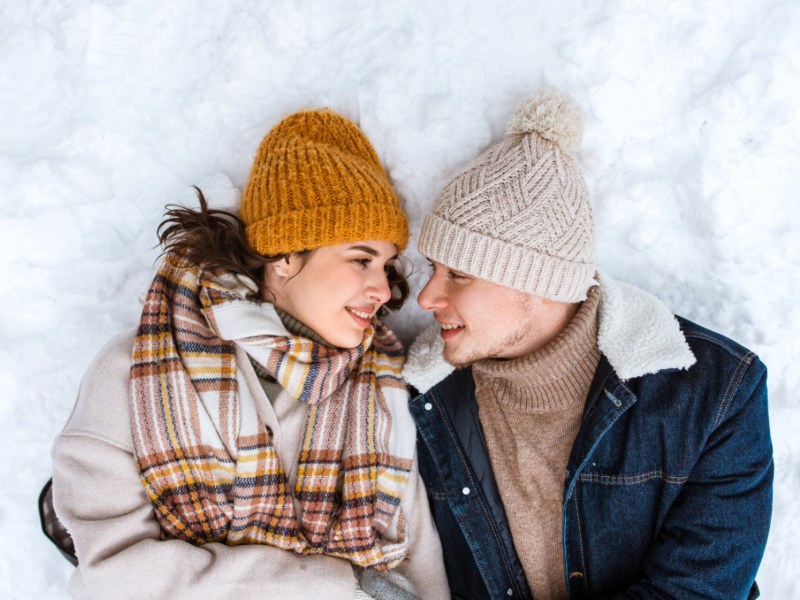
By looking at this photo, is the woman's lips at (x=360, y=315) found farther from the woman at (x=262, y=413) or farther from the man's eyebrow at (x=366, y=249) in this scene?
the man's eyebrow at (x=366, y=249)

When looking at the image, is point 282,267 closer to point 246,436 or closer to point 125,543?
point 246,436

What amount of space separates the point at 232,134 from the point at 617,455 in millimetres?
A: 1918

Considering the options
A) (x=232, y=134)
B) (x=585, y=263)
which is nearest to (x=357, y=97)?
(x=232, y=134)

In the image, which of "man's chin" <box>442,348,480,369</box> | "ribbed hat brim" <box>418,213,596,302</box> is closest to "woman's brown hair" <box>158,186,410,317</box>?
"ribbed hat brim" <box>418,213,596,302</box>

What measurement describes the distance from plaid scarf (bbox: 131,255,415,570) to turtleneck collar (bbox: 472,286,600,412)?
0.47 m

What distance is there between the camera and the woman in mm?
2039

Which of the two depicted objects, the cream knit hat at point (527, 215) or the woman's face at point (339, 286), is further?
the woman's face at point (339, 286)

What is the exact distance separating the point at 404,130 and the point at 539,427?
1220mm

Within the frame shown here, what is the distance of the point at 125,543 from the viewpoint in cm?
201

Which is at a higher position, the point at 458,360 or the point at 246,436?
the point at 458,360

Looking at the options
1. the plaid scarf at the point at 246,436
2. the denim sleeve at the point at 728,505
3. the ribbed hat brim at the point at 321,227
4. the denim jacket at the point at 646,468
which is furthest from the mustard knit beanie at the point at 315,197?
the denim sleeve at the point at 728,505

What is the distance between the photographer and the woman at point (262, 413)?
204 cm

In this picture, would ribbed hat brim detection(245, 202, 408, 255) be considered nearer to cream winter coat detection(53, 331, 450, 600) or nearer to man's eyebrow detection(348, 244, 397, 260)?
man's eyebrow detection(348, 244, 397, 260)

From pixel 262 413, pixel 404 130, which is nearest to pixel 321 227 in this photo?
pixel 404 130
